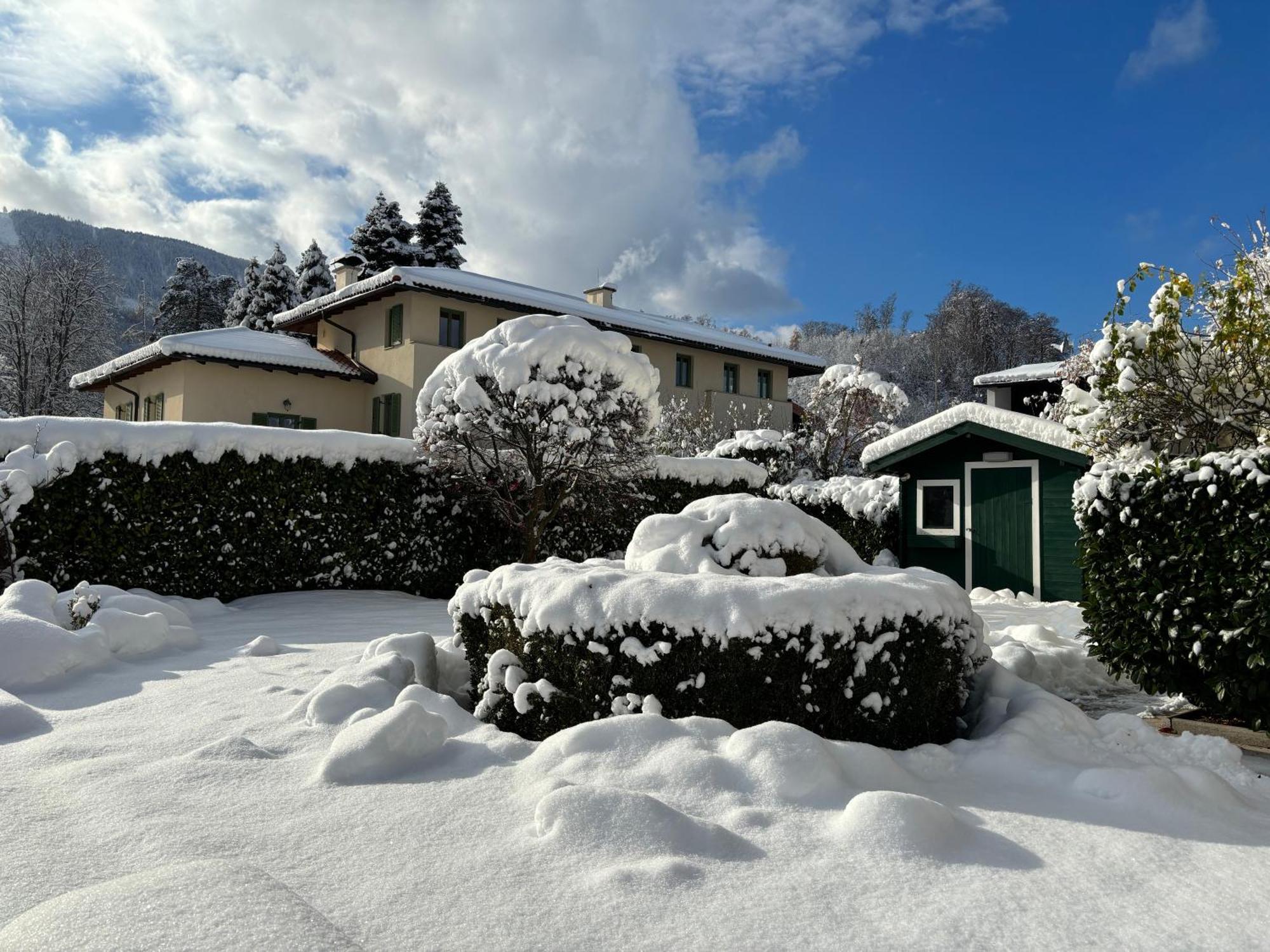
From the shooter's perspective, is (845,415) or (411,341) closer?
(411,341)

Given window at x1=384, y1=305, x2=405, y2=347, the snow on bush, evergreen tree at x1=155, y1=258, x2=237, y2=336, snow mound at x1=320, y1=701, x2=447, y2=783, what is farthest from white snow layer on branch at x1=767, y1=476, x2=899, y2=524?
evergreen tree at x1=155, y1=258, x2=237, y2=336

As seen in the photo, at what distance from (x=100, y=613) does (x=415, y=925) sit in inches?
220

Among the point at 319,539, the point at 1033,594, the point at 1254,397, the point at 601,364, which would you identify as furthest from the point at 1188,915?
the point at 1033,594

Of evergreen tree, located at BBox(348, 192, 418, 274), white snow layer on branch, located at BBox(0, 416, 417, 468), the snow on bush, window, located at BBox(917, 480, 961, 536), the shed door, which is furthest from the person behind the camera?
evergreen tree, located at BBox(348, 192, 418, 274)

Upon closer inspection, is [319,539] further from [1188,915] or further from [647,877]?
[1188,915]

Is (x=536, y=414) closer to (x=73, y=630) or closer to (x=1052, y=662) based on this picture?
(x=73, y=630)

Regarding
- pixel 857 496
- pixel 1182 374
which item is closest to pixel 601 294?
pixel 857 496

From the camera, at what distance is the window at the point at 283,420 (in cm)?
2106

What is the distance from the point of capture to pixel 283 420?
21.4 meters

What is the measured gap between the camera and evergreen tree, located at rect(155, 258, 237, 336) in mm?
48312

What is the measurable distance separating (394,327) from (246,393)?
4179mm

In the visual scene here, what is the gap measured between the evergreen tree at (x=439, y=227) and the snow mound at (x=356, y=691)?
35863mm

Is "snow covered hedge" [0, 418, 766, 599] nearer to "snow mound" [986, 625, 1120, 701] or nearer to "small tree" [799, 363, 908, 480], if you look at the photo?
"snow mound" [986, 625, 1120, 701]

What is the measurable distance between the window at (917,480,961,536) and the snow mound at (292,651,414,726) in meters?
11.7
